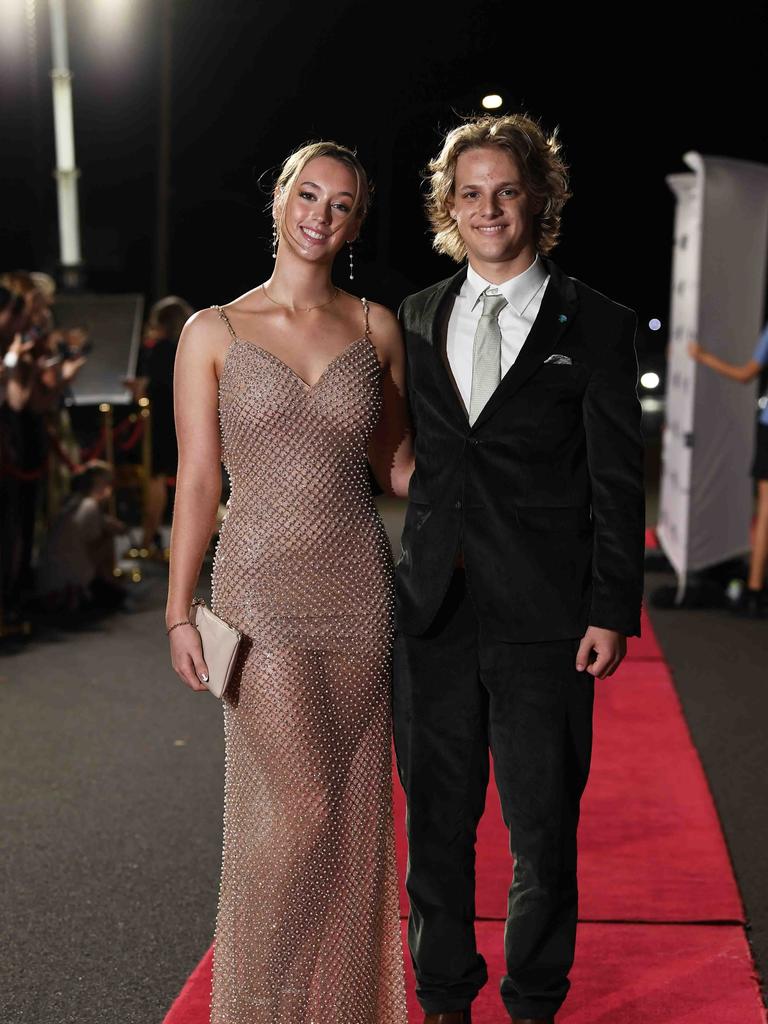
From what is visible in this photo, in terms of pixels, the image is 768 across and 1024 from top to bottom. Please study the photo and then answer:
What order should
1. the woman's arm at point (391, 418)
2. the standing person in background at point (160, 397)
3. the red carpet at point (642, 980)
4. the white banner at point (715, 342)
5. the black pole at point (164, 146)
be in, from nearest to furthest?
1. the woman's arm at point (391, 418)
2. the red carpet at point (642, 980)
3. the white banner at point (715, 342)
4. the standing person in background at point (160, 397)
5. the black pole at point (164, 146)

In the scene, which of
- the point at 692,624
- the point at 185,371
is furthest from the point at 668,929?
the point at 692,624

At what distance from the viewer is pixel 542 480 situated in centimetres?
230

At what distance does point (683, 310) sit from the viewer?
738cm

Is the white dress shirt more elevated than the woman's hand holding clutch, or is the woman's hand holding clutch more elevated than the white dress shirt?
the white dress shirt

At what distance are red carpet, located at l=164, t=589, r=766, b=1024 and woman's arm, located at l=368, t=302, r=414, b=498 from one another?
1.19 metres

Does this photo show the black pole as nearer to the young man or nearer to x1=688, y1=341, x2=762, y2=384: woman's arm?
x1=688, y1=341, x2=762, y2=384: woman's arm

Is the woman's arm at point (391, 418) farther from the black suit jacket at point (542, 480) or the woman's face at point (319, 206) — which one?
the woman's face at point (319, 206)

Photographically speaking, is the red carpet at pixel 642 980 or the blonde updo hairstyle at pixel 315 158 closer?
the blonde updo hairstyle at pixel 315 158

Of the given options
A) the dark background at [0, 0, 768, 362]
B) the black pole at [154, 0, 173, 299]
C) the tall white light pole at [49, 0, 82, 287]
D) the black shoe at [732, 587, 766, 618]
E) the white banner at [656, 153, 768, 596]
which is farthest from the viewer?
the black pole at [154, 0, 173, 299]

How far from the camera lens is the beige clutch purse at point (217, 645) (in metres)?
2.27

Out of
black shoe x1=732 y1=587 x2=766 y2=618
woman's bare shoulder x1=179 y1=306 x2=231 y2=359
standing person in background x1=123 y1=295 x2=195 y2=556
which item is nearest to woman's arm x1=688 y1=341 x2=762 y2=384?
black shoe x1=732 y1=587 x2=766 y2=618

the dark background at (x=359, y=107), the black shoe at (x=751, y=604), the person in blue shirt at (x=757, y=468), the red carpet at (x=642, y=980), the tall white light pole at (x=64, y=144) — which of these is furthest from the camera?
the tall white light pole at (x=64, y=144)

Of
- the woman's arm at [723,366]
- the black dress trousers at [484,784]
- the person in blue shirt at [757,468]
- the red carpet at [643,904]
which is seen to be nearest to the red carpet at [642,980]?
the red carpet at [643,904]

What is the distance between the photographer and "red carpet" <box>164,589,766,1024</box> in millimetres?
2721
